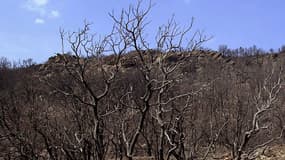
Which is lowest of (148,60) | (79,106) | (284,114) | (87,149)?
(284,114)

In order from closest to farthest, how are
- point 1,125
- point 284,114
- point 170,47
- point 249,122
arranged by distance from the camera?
point 170,47 → point 1,125 → point 249,122 → point 284,114

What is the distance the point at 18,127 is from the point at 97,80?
4771 mm

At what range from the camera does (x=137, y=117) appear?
1673 centimetres

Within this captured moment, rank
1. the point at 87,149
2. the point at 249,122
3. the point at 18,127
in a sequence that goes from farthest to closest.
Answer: the point at 249,122
the point at 18,127
the point at 87,149

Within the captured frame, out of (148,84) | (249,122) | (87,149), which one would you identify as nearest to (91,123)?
(87,149)

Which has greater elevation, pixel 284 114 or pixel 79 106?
pixel 79 106

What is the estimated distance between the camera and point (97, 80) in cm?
1642

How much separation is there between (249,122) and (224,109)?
5737 mm

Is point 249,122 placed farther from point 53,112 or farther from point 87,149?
point 87,149

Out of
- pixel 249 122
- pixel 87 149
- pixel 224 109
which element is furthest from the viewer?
pixel 224 109

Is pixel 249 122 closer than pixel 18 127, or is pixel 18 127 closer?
pixel 18 127

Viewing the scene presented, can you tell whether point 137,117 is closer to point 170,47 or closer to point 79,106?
point 79,106

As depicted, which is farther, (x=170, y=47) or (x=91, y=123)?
(x=91, y=123)

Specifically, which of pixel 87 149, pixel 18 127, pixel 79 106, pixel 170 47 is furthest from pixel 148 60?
pixel 18 127
